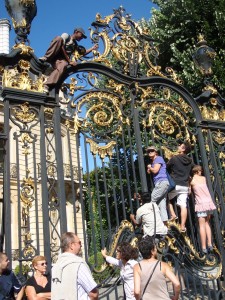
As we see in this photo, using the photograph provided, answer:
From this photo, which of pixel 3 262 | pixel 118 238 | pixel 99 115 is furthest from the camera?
pixel 99 115

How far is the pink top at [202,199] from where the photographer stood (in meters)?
6.61

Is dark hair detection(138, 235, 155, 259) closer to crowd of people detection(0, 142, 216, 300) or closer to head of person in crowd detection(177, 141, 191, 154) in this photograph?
crowd of people detection(0, 142, 216, 300)

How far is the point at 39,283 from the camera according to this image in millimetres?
4242

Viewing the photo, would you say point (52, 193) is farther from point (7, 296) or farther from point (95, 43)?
point (95, 43)

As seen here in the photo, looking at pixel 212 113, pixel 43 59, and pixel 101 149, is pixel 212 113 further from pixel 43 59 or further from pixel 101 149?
pixel 43 59

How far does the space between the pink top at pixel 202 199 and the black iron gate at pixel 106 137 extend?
34 centimetres

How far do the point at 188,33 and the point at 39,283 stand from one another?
9031 millimetres

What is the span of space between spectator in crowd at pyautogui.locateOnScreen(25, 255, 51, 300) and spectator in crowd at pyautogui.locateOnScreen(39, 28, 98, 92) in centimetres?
264

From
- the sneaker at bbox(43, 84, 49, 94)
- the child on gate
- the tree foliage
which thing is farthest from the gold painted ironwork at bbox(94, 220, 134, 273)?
the tree foliage

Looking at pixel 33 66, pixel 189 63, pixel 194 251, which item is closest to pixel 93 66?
pixel 33 66

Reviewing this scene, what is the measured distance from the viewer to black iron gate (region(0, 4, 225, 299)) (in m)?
A: 5.26

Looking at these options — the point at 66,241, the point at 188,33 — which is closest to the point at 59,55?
the point at 66,241

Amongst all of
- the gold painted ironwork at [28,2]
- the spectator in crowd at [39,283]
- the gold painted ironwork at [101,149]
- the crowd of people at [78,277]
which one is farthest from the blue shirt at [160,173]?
the gold painted ironwork at [28,2]

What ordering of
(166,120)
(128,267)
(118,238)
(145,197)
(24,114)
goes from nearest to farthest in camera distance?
(128,267)
(24,114)
(118,238)
(145,197)
(166,120)
